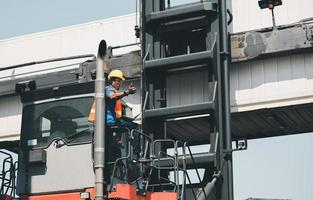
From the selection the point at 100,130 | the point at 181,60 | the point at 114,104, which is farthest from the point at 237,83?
the point at 100,130

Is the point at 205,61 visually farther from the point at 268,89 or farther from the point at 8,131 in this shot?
the point at 8,131

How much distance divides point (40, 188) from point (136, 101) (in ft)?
13.9

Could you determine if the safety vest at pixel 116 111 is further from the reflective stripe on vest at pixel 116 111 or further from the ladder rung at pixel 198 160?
the ladder rung at pixel 198 160

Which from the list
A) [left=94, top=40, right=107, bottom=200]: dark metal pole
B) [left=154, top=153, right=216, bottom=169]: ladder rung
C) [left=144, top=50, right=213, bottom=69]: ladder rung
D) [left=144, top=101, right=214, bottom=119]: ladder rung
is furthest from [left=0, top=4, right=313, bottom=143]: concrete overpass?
[left=94, top=40, right=107, bottom=200]: dark metal pole

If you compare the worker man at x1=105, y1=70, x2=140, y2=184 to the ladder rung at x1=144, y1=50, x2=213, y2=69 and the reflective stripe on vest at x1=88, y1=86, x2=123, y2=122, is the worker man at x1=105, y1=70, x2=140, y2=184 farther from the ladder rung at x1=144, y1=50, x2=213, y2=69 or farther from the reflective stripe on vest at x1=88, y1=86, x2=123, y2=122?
the ladder rung at x1=144, y1=50, x2=213, y2=69

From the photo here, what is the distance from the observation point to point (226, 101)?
11070 mm

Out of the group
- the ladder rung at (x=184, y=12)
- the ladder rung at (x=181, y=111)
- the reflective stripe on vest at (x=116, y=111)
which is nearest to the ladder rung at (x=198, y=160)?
the ladder rung at (x=181, y=111)

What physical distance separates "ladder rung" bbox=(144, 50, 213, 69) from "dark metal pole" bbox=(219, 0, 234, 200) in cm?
38

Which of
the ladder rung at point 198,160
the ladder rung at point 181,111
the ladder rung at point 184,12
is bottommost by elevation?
the ladder rung at point 198,160

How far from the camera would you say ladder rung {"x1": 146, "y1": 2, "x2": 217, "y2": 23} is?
1127 centimetres

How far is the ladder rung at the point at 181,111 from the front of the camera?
426 inches

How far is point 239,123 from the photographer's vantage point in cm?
1277

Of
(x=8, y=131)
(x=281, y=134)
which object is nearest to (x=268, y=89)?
(x=281, y=134)

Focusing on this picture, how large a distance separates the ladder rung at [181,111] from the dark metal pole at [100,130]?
10.5 ft
